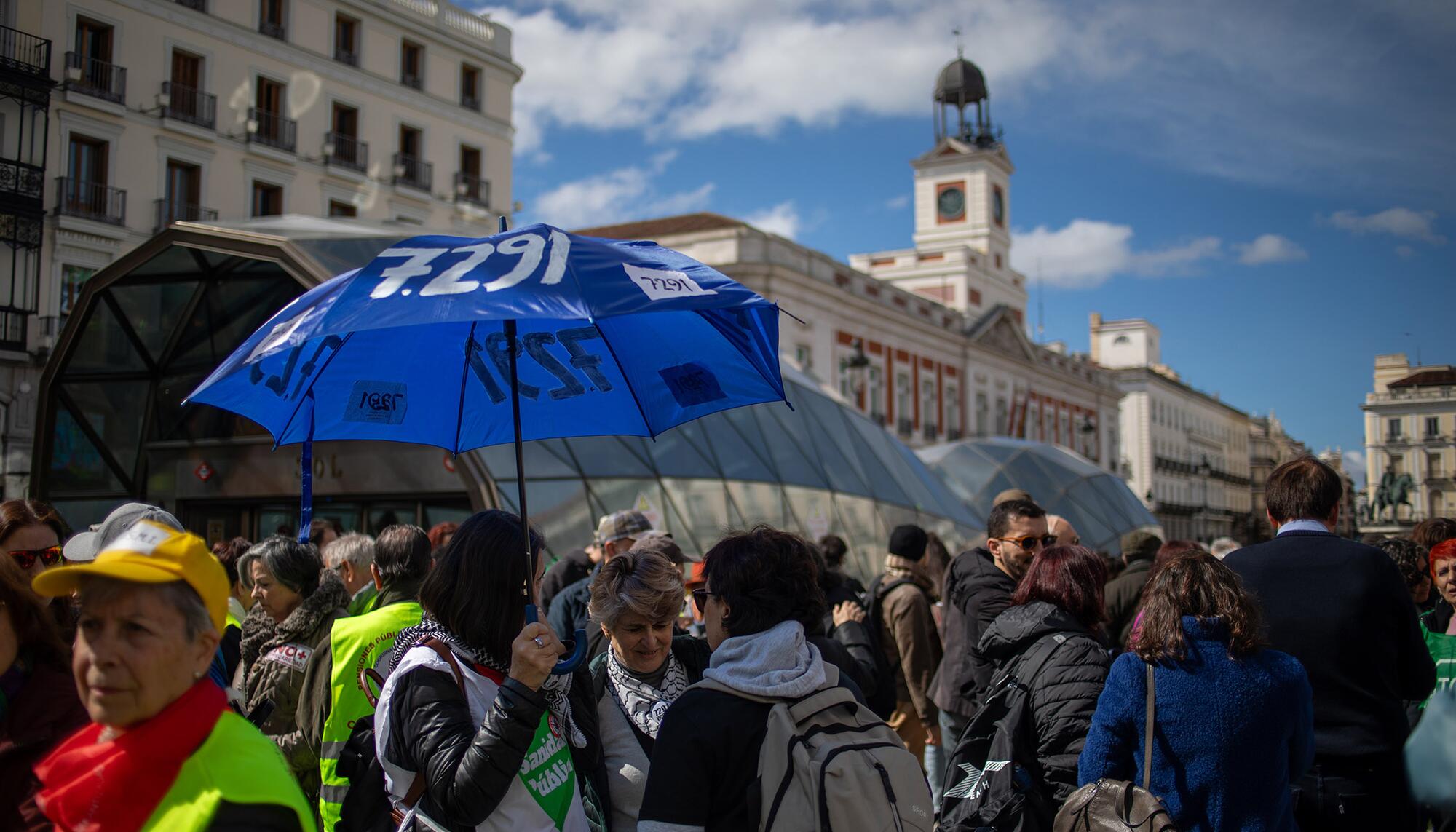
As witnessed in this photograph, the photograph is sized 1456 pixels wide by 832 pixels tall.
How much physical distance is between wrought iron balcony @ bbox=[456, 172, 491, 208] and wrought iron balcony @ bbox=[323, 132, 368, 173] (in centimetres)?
348

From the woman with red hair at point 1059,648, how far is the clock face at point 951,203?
74604 millimetres

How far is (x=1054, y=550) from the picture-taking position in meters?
4.20

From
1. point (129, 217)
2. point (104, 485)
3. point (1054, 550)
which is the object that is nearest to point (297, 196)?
point (129, 217)

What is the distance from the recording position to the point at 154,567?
2049 millimetres

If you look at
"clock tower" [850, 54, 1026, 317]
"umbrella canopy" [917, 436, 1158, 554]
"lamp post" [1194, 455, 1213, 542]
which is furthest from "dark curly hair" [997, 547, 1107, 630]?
"lamp post" [1194, 455, 1213, 542]

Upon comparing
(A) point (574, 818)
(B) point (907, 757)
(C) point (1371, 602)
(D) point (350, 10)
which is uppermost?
(D) point (350, 10)

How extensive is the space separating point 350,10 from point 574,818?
39.0 metres

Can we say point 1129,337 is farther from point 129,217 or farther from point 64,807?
point 64,807

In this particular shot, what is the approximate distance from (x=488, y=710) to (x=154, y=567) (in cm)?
114

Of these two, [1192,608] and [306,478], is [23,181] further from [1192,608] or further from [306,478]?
[1192,608]

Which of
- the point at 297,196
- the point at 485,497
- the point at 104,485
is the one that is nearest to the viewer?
the point at 485,497

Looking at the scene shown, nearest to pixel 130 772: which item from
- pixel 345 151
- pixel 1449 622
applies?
pixel 1449 622

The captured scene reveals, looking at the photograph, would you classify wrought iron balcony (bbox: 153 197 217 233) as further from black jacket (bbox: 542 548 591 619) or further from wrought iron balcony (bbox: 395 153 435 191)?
black jacket (bbox: 542 548 591 619)

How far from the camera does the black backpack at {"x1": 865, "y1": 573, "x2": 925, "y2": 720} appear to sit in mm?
6066
